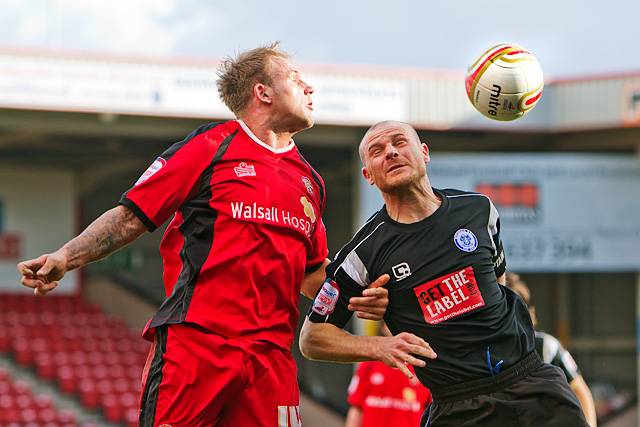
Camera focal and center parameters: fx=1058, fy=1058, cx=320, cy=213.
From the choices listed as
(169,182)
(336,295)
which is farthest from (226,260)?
(336,295)

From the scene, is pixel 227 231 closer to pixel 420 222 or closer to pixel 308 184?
pixel 308 184

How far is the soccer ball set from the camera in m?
4.83

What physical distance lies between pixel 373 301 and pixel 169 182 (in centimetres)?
91

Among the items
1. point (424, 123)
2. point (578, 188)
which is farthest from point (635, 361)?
point (424, 123)

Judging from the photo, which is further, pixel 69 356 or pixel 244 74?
pixel 69 356

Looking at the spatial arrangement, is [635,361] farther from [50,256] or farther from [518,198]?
[50,256]

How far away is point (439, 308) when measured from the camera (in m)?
Result: 4.09

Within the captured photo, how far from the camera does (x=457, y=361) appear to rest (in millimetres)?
4070

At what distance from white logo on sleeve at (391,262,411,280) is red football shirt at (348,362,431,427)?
3131 millimetres

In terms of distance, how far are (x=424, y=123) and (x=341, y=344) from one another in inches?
473

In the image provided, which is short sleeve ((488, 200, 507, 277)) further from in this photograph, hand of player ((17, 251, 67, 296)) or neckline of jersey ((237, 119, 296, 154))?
hand of player ((17, 251, 67, 296))

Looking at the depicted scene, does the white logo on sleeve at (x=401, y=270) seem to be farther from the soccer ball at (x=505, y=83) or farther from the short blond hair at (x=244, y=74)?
the soccer ball at (x=505, y=83)

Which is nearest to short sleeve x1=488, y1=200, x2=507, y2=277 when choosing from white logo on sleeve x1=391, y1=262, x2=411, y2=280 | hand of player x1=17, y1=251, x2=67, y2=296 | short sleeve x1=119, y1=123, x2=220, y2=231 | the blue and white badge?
the blue and white badge

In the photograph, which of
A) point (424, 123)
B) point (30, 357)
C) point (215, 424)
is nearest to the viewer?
point (215, 424)
